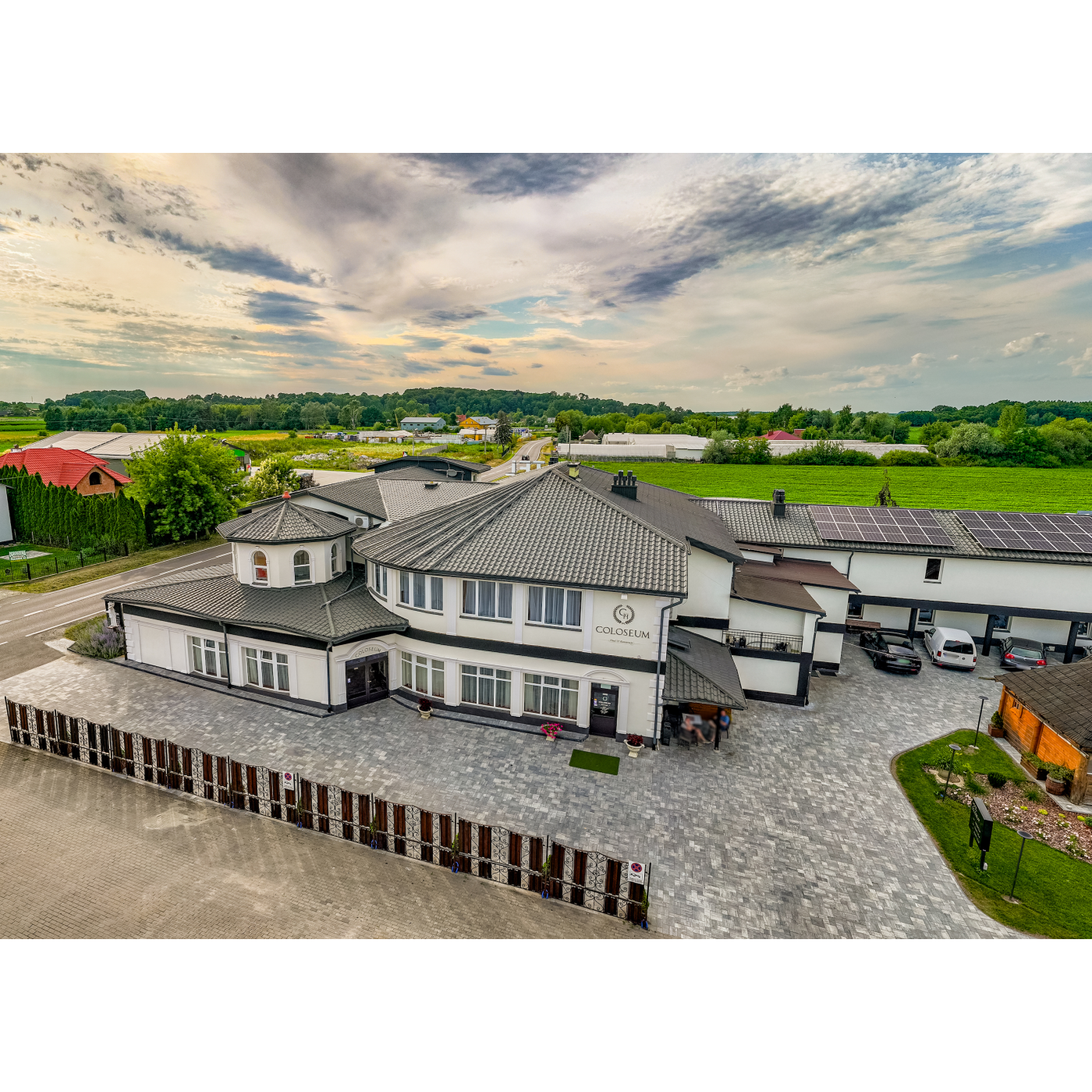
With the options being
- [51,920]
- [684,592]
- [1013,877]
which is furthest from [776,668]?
[51,920]

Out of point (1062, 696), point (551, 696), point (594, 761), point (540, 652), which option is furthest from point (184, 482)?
point (1062, 696)

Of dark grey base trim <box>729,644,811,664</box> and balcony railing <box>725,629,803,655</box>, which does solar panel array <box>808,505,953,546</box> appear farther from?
dark grey base trim <box>729,644,811,664</box>

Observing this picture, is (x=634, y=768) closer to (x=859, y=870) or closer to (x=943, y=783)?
(x=859, y=870)

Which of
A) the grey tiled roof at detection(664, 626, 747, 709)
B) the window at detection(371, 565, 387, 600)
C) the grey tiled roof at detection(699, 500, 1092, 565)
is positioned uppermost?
the grey tiled roof at detection(699, 500, 1092, 565)

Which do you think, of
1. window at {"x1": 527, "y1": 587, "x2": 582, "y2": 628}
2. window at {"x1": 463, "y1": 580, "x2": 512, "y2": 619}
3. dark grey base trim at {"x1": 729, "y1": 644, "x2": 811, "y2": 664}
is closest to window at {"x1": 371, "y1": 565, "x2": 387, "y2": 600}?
window at {"x1": 463, "y1": 580, "x2": 512, "y2": 619}

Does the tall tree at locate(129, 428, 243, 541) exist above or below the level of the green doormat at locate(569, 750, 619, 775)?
above

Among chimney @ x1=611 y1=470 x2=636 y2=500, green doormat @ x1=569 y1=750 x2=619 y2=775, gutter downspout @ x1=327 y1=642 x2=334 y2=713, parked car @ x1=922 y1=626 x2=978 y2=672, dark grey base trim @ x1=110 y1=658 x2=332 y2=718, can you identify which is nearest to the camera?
green doormat @ x1=569 y1=750 x2=619 y2=775
